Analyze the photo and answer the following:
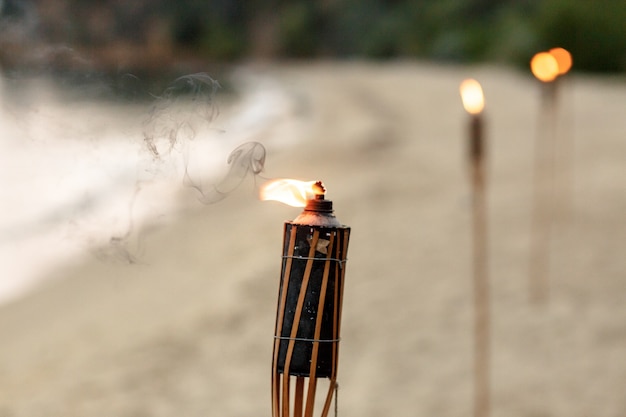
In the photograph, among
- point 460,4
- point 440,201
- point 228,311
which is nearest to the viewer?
point 228,311

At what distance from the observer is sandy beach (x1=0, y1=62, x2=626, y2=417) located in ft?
26.5

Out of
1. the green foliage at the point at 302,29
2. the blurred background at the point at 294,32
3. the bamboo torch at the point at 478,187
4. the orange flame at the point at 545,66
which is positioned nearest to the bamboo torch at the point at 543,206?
the orange flame at the point at 545,66

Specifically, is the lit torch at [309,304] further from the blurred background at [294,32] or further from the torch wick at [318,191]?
the blurred background at [294,32]

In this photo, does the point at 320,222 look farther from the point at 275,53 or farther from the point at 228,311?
the point at 275,53

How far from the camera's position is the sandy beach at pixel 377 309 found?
8.08 metres

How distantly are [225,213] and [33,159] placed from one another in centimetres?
1059

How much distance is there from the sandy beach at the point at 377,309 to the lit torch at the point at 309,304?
480 centimetres

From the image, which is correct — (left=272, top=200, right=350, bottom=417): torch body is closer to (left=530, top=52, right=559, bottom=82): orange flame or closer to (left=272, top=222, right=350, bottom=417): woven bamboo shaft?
(left=272, top=222, right=350, bottom=417): woven bamboo shaft

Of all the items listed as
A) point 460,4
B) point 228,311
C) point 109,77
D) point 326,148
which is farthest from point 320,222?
point 460,4

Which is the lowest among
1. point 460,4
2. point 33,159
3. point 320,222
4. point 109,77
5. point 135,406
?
point 135,406

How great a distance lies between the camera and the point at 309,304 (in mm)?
2320

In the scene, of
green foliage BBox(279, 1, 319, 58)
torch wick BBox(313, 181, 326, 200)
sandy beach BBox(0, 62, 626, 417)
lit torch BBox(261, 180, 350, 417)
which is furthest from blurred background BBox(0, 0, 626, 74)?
sandy beach BBox(0, 62, 626, 417)

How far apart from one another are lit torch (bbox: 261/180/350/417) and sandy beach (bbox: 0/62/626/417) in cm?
480

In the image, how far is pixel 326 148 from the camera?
2425 cm
